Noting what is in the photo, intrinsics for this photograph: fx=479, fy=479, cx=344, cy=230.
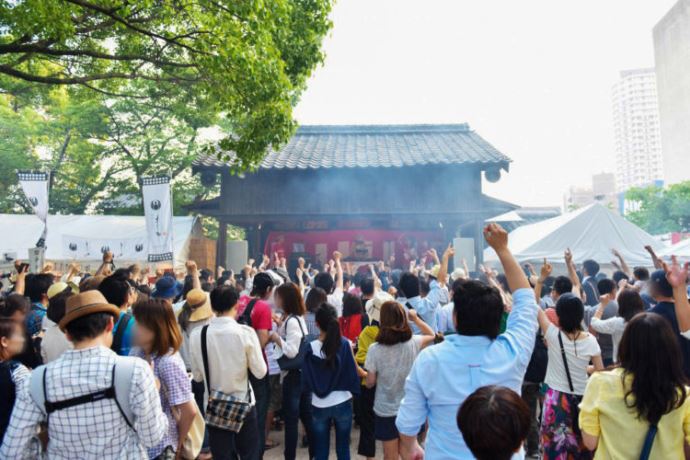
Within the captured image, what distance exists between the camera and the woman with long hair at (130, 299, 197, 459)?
3.21m

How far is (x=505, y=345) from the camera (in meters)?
2.56

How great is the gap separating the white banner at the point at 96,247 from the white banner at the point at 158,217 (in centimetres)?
793

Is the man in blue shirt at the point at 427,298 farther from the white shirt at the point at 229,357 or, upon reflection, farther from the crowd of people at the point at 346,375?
the white shirt at the point at 229,357

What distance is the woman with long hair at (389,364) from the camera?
421 centimetres

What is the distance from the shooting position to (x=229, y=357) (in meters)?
4.08

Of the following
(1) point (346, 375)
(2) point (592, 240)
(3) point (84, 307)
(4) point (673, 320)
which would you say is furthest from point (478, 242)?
(3) point (84, 307)

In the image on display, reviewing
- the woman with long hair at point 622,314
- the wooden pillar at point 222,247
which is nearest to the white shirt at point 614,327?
the woman with long hair at point 622,314

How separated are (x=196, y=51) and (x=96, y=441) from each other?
230 inches

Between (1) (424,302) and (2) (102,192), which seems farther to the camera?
(2) (102,192)

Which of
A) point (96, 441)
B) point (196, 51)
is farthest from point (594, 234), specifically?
point (96, 441)

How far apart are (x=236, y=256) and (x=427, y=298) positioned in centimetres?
976

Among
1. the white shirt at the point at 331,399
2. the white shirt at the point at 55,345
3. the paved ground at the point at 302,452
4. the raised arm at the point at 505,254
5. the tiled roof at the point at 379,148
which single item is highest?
the tiled roof at the point at 379,148

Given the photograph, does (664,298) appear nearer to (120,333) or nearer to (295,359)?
(295,359)

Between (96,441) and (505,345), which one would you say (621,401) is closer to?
(505,345)
